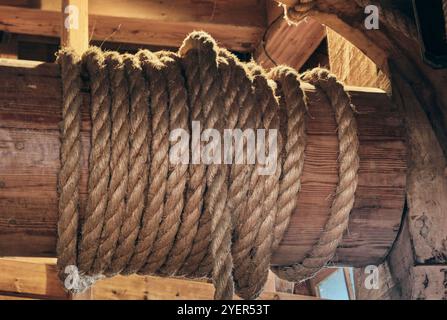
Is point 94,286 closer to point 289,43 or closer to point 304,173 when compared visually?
point 289,43

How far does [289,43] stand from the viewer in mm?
3723

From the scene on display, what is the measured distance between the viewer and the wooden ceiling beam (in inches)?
146

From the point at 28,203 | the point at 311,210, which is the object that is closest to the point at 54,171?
the point at 28,203

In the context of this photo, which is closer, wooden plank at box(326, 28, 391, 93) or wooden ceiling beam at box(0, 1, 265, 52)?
wooden plank at box(326, 28, 391, 93)

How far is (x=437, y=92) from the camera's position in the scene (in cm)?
142

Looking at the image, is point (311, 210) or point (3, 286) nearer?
point (311, 210)

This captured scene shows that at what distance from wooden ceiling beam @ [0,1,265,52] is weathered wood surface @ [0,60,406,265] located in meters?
2.47

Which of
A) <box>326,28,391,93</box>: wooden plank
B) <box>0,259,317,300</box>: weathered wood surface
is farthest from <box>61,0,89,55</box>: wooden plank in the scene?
<box>326,28,391,93</box>: wooden plank

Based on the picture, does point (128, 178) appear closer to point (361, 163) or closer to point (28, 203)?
point (28, 203)

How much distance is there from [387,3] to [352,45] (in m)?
0.24

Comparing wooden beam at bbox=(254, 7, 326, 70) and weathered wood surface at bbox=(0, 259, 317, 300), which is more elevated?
wooden beam at bbox=(254, 7, 326, 70)

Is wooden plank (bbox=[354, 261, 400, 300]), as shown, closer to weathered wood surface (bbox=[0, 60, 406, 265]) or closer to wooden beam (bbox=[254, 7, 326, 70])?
weathered wood surface (bbox=[0, 60, 406, 265])

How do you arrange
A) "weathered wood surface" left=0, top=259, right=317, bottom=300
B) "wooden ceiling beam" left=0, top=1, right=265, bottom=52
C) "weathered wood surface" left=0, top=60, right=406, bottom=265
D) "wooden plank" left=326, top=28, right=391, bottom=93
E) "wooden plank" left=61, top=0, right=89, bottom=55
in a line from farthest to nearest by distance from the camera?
"wooden ceiling beam" left=0, top=1, right=265, bottom=52, "weathered wood surface" left=0, top=259, right=317, bottom=300, "wooden plank" left=61, top=0, right=89, bottom=55, "wooden plank" left=326, top=28, right=391, bottom=93, "weathered wood surface" left=0, top=60, right=406, bottom=265
